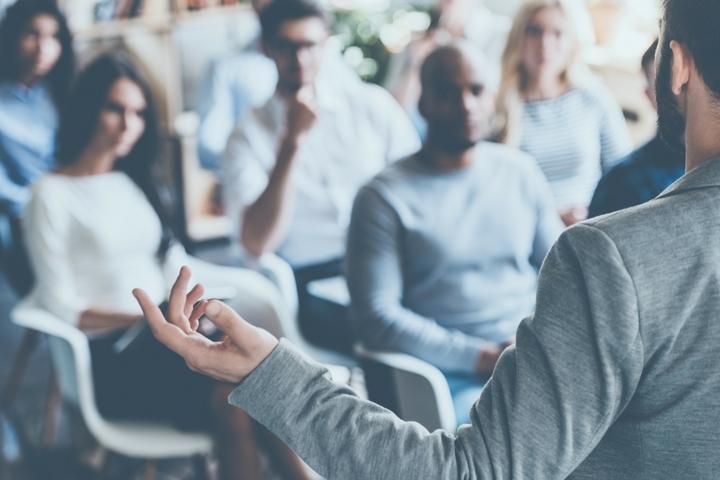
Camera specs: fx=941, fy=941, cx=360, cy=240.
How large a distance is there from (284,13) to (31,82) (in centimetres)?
124

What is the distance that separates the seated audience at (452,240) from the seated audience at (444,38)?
4.05 feet

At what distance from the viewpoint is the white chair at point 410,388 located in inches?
80.8

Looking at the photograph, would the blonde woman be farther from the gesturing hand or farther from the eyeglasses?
the gesturing hand

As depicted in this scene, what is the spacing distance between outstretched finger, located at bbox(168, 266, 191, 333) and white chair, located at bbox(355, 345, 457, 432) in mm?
1228

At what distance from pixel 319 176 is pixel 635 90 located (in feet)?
5.93

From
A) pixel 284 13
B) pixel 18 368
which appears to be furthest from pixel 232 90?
pixel 18 368

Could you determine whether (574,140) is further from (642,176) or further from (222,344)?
(222,344)

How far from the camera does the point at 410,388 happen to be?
2.10 m

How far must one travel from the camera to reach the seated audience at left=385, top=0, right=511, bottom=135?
3787mm

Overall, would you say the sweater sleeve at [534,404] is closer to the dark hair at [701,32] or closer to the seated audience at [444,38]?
the dark hair at [701,32]

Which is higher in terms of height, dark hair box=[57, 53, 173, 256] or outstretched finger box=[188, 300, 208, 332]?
outstretched finger box=[188, 300, 208, 332]

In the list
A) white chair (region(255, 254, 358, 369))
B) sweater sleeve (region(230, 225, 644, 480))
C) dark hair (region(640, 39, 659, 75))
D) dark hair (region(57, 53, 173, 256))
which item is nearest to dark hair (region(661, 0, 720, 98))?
sweater sleeve (region(230, 225, 644, 480))

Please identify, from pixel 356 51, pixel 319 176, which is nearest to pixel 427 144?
pixel 319 176

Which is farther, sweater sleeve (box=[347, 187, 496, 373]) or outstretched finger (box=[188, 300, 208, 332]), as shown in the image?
sweater sleeve (box=[347, 187, 496, 373])
